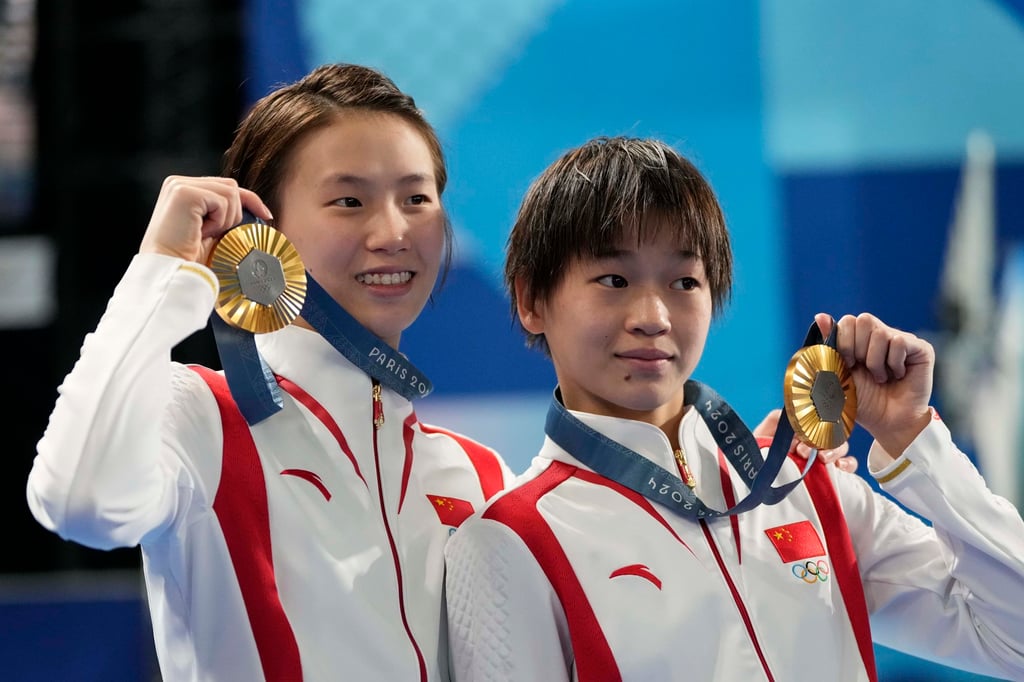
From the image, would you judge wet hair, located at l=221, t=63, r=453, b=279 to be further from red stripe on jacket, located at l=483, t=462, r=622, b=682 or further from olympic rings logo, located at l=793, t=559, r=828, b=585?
olympic rings logo, located at l=793, t=559, r=828, b=585

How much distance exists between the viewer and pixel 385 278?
2.11m

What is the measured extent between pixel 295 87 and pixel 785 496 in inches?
46.7

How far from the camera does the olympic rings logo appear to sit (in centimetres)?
197

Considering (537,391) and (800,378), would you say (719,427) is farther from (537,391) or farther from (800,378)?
(537,391)

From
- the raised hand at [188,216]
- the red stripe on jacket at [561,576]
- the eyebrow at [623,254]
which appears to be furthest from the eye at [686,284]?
the raised hand at [188,216]

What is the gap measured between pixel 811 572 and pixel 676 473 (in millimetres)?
280

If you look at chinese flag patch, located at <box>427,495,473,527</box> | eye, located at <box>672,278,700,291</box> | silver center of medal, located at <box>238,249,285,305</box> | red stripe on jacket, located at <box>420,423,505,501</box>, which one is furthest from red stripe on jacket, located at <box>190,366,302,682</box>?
eye, located at <box>672,278,700,291</box>

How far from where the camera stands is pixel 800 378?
1.93m

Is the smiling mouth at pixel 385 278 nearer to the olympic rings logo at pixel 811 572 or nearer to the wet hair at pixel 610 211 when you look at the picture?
the wet hair at pixel 610 211

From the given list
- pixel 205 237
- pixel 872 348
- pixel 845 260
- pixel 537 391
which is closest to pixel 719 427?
pixel 872 348

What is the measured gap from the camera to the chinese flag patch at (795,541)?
1995mm

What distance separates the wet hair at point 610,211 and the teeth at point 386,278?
226mm

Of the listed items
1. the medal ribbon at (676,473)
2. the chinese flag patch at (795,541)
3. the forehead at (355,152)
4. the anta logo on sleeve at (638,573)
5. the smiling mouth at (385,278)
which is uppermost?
the forehead at (355,152)

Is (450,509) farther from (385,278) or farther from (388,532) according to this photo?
(385,278)
